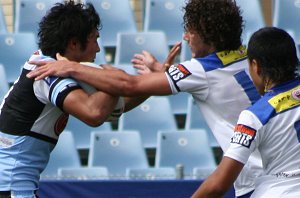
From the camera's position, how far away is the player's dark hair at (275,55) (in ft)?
12.3

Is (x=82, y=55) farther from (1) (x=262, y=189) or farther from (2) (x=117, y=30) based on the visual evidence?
(2) (x=117, y=30)

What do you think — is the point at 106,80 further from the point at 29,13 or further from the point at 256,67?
the point at 29,13

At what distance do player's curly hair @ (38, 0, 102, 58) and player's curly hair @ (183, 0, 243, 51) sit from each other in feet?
1.53

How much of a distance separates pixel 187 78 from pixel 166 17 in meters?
5.41

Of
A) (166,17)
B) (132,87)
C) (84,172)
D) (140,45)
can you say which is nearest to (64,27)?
(132,87)

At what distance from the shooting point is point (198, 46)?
165 inches

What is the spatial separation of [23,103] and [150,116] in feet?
13.9

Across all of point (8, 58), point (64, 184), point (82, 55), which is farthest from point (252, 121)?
point (8, 58)

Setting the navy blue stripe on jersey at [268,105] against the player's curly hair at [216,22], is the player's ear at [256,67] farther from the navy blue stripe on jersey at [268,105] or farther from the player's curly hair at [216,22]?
the player's curly hair at [216,22]

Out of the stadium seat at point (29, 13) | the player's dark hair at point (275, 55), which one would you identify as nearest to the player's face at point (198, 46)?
the player's dark hair at point (275, 55)

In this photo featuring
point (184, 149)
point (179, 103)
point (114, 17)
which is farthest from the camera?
point (114, 17)

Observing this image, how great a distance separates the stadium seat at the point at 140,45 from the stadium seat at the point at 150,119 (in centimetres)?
67

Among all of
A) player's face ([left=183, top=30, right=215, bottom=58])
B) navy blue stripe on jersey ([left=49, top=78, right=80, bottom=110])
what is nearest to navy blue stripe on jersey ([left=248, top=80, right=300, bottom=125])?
player's face ([left=183, top=30, right=215, bottom=58])

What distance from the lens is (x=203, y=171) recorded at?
24.1ft
